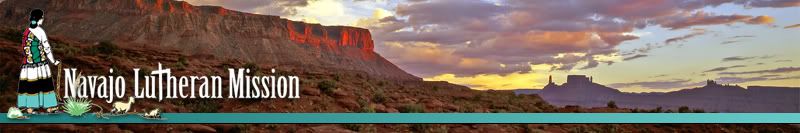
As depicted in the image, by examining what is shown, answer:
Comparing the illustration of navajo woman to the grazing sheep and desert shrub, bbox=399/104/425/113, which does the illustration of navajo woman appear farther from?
desert shrub, bbox=399/104/425/113

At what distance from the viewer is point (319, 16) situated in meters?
17.6

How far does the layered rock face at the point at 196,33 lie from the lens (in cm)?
2792

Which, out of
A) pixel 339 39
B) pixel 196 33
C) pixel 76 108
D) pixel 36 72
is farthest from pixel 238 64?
pixel 76 108

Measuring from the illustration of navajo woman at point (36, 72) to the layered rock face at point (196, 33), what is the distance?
17.1 meters

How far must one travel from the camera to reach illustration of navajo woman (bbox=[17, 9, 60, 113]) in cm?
689

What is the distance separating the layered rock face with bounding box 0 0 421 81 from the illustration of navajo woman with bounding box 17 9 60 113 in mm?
17074

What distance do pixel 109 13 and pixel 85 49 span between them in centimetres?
1325

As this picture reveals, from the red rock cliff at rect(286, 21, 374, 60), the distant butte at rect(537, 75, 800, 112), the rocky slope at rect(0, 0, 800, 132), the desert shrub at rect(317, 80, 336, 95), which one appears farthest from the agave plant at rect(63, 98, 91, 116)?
the red rock cliff at rect(286, 21, 374, 60)

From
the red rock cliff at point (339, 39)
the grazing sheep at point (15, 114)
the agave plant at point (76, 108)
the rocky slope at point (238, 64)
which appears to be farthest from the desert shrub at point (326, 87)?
the grazing sheep at point (15, 114)

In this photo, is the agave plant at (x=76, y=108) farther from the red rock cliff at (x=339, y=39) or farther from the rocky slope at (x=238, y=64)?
the red rock cliff at (x=339, y=39)

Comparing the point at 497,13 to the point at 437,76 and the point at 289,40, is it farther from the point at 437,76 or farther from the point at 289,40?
the point at 289,40

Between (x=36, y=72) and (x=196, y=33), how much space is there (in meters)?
25.7

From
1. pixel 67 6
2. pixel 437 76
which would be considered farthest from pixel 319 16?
pixel 67 6

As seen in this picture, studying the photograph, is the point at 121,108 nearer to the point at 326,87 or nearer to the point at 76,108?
the point at 76,108
